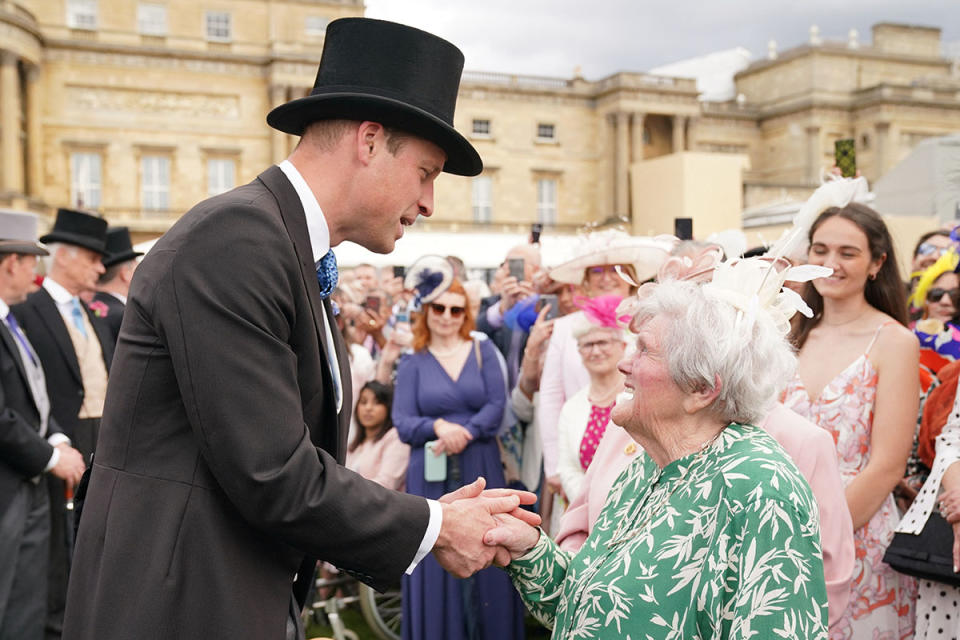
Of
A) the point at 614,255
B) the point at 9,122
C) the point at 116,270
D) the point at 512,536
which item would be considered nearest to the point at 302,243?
the point at 512,536

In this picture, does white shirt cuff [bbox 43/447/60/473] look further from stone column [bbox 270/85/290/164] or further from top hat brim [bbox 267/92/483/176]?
stone column [bbox 270/85/290/164]

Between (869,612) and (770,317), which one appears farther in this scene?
(869,612)

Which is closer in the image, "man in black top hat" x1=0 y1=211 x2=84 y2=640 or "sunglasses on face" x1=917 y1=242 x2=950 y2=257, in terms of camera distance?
"man in black top hat" x1=0 y1=211 x2=84 y2=640

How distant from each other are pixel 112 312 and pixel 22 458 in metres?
2.11

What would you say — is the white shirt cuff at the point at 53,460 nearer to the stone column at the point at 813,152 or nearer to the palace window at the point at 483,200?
the palace window at the point at 483,200

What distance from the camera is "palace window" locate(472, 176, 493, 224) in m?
42.8

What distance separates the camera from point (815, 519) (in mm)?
2025

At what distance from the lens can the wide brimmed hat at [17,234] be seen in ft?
16.9

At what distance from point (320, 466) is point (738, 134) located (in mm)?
53168

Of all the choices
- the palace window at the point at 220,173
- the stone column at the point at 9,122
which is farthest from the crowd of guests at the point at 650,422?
the palace window at the point at 220,173

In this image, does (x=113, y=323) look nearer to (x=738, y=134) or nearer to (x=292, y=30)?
(x=292, y=30)

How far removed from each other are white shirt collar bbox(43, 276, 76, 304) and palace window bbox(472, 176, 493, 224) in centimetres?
3691

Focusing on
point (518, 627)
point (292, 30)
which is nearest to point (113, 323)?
point (518, 627)

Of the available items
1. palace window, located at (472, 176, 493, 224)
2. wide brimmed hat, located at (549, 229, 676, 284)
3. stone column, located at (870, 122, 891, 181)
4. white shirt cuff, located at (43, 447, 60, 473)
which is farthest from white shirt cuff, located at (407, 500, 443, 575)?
stone column, located at (870, 122, 891, 181)
